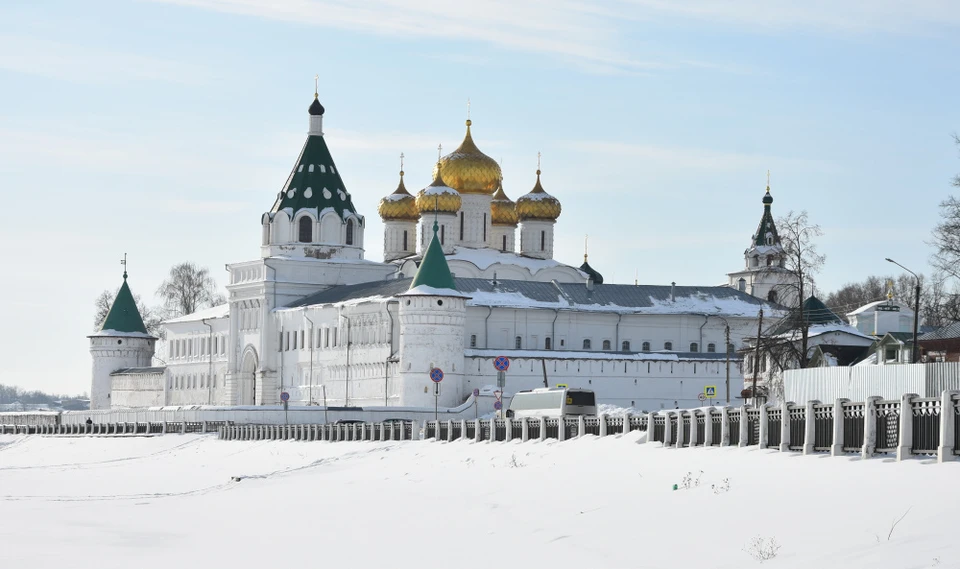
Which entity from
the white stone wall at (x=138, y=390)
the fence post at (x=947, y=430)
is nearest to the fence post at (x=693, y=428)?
the fence post at (x=947, y=430)

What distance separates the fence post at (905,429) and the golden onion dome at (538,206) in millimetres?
71402

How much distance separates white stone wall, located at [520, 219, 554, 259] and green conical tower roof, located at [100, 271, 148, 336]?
26863mm

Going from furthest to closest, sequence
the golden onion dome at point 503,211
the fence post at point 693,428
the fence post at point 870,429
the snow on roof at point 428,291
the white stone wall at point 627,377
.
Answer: the golden onion dome at point 503,211 → the white stone wall at point 627,377 → the snow on roof at point 428,291 → the fence post at point 693,428 → the fence post at point 870,429

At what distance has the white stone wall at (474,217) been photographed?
8844cm

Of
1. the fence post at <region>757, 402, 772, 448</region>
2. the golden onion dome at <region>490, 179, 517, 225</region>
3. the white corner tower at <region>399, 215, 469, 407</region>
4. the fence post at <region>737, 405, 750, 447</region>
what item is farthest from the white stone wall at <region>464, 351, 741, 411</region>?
the fence post at <region>757, 402, 772, 448</region>

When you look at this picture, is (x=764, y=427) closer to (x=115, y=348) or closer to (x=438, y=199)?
(x=438, y=199)

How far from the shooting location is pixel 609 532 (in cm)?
1966

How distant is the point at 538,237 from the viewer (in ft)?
300

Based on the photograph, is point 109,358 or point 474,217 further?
point 109,358

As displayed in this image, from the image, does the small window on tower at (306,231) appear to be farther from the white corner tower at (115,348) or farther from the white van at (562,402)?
the white van at (562,402)

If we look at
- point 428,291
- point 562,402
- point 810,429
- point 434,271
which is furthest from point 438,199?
point 810,429

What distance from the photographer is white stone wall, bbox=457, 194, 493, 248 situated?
8844 cm

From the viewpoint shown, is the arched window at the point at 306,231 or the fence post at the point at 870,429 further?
the arched window at the point at 306,231

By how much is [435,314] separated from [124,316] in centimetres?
3979
